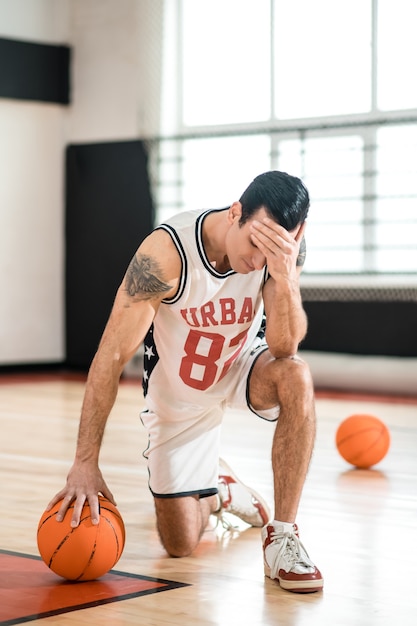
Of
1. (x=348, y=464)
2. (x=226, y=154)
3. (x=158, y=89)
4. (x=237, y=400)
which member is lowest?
(x=348, y=464)

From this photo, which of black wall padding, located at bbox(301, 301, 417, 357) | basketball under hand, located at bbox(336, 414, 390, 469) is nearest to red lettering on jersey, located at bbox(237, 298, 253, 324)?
basketball under hand, located at bbox(336, 414, 390, 469)

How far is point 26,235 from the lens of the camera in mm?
10164

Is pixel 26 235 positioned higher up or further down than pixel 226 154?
further down

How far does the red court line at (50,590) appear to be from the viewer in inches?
101

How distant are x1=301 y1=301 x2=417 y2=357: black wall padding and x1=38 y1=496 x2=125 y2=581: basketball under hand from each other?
5816 millimetres

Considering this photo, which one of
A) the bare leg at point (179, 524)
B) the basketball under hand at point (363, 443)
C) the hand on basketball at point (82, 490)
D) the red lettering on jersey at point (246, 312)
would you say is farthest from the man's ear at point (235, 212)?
the basketball under hand at point (363, 443)

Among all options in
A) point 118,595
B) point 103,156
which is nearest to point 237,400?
point 118,595

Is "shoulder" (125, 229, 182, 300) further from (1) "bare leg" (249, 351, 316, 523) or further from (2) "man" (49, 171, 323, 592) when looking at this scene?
(1) "bare leg" (249, 351, 316, 523)

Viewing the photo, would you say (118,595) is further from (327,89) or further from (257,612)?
(327,89)

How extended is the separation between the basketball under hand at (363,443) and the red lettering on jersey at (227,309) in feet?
6.30

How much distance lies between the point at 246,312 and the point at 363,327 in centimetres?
552

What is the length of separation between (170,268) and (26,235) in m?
7.37

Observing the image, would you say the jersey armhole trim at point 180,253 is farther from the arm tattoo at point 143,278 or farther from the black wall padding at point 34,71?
the black wall padding at point 34,71

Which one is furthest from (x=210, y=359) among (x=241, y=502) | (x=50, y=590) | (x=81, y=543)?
(x=50, y=590)
